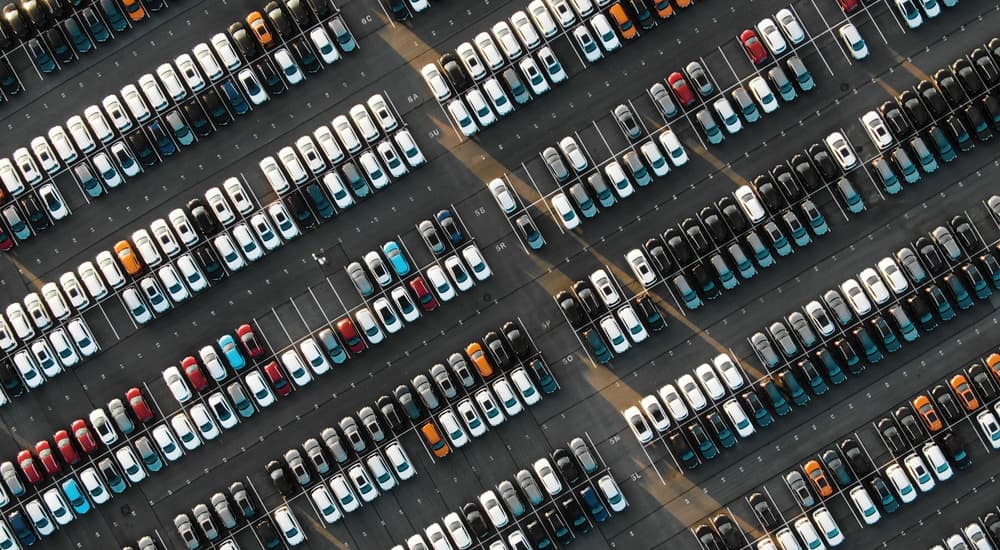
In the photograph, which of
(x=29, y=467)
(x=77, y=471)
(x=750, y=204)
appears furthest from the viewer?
(x=77, y=471)

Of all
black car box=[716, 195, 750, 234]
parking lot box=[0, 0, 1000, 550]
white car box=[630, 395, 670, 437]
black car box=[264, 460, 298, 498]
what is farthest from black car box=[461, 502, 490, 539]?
black car box=[716, 195, 750, 234]

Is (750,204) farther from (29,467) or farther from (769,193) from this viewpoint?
(29,467)

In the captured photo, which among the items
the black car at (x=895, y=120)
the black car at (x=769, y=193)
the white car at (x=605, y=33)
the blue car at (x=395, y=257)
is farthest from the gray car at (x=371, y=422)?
the black car at (x=895, y=120)

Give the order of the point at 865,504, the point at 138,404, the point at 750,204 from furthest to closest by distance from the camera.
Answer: the point at 138,404, the point at 750,204, the point at 865,504

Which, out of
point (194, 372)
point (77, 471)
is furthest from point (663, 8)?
point (77, 471)

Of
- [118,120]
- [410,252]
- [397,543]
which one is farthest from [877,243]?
[118,120]

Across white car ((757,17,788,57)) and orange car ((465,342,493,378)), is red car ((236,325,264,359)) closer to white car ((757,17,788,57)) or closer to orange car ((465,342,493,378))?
orange car ((465,342,493,378))

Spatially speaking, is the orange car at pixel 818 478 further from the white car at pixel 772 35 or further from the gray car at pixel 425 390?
the white car at pixel 772 35
